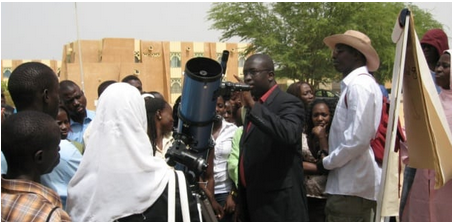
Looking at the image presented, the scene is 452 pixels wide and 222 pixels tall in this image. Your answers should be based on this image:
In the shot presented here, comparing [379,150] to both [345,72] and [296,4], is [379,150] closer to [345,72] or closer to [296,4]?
→ [345,72]

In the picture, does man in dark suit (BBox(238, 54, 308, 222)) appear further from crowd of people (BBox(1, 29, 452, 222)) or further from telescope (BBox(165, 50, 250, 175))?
telescope (BBox(165, 50, 250, 175))

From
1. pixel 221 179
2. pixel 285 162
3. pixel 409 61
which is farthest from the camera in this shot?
pixel 221 179

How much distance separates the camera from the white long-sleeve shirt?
11.5ft

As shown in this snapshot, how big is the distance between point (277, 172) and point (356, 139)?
58 centimetres

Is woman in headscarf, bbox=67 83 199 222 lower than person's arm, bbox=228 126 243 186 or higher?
higher

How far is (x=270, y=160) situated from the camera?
3473 millimetres

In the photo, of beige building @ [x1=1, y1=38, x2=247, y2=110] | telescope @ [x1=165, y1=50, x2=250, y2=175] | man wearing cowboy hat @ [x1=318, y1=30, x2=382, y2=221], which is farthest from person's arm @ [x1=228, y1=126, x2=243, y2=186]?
beige building @ [x1=1, y1=38, x2=247, y2=110]

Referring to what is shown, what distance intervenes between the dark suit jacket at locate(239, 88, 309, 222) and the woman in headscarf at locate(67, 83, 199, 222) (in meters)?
1.26

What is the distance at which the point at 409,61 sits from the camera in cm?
302

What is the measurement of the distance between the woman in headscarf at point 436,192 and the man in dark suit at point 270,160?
0.81 m

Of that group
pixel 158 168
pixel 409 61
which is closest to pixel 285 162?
pixel 409 61

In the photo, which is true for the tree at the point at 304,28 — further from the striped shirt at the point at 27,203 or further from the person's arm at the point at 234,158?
the striped shirt at the point at 27,203

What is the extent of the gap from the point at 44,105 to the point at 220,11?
24676 mm

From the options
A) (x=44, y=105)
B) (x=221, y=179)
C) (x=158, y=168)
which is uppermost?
(x=44, y=105)
